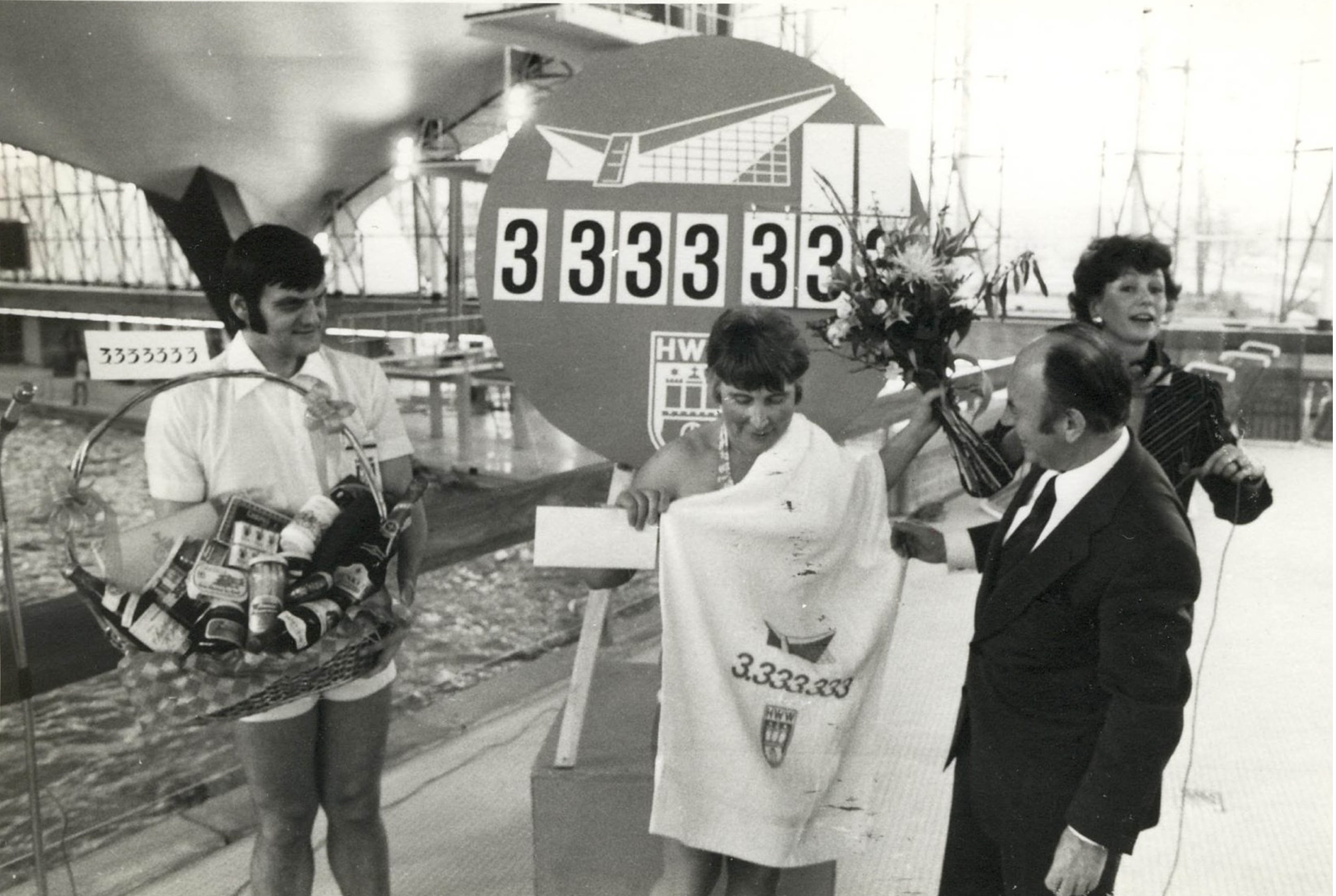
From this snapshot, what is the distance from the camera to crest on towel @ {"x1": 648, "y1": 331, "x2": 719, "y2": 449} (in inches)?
76.5

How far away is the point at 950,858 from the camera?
5.38 ft

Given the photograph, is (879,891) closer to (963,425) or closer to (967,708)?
(967,708)

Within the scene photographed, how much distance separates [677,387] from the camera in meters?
1.96

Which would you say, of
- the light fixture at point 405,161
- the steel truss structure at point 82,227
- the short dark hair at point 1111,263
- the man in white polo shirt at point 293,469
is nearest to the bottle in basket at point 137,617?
the man in white polo shirt at point 293,469

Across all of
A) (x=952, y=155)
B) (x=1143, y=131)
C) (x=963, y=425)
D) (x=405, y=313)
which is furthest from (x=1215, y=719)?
(x=1143, y=131)

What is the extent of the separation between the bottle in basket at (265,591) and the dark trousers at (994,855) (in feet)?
3.31

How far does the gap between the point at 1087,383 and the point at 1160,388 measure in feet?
2.35

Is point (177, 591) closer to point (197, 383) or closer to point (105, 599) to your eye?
point (105, 599)

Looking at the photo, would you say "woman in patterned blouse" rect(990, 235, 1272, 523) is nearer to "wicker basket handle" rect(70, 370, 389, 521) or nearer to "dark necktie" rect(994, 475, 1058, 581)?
"dark necktie" rect(994, 475, 1058, 581)

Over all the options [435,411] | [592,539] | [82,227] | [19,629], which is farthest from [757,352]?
[435,411]

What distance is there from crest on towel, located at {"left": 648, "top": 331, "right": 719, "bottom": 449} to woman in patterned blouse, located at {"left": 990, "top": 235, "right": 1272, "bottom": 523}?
712mm

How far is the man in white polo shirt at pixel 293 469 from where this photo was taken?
156 cm

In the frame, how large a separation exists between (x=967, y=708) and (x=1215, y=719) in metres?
2.12

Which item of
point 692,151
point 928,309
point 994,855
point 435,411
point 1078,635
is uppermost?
point 692,151
